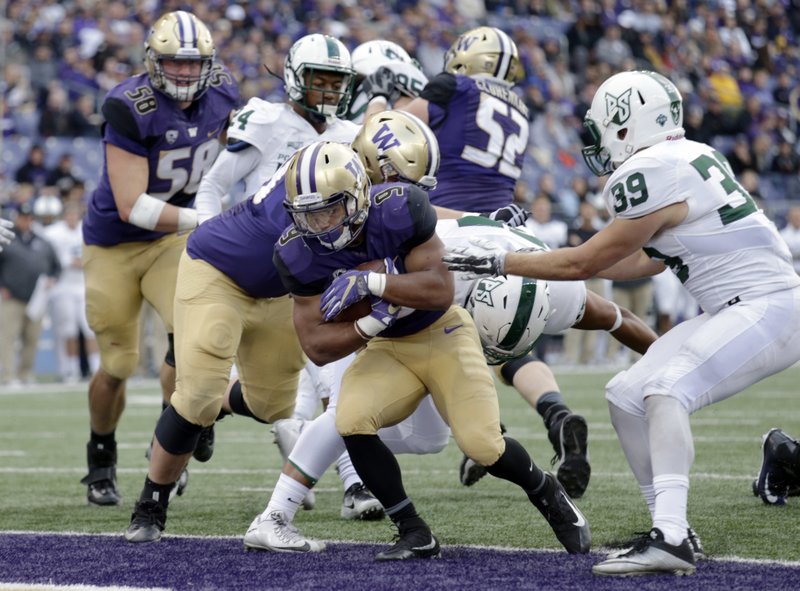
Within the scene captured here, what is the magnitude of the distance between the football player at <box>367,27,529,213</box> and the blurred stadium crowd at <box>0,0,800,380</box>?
7.51 metres

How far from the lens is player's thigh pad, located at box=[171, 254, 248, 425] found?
4270 mm

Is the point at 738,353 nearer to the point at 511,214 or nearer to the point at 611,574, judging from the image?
the point at 611,574

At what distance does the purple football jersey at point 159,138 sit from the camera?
533cm

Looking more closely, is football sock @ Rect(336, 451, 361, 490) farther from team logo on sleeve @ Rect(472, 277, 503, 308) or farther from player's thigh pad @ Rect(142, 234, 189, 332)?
player's thigh pad @ Rect(142, 234, 189, 332)

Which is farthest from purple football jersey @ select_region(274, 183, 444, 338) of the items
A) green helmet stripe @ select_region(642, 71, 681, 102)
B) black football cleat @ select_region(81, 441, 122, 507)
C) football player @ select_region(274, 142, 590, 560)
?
black football cleat @ select_region(81, 441, 122, 507)

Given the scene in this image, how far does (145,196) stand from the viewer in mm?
5316

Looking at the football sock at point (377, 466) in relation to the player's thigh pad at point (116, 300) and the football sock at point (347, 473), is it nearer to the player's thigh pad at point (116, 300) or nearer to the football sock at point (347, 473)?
the football sock at point (347, 473)

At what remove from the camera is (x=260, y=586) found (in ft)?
11.4

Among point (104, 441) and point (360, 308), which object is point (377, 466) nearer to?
point (360, 308)

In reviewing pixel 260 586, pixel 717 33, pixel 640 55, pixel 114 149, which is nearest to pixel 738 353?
pixel 260 586

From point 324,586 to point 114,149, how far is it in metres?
2.62

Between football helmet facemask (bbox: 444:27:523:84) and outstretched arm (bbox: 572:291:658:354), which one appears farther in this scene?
football helmet facemask (bbox: 444:27:523:84)

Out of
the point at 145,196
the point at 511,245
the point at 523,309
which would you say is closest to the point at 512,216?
the point at 511,245

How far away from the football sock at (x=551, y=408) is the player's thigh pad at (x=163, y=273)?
1.67 meters
